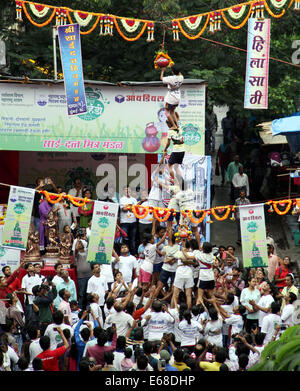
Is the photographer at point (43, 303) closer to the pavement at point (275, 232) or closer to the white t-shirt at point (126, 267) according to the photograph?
the white t-shirt at point (126, 267)

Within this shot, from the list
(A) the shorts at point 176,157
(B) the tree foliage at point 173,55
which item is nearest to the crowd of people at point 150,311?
(A) the shorts at point 176,157

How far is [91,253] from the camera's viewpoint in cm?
1448

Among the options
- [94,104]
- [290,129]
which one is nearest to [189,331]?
[290,129]

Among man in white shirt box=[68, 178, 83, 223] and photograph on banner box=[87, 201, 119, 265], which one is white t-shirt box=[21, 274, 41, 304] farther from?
man in white shirt box=[68, 178, 83, 223]

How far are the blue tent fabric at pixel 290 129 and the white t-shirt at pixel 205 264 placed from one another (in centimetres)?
487

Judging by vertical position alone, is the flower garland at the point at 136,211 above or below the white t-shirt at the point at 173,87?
below

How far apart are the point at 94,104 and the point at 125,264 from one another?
5095 mm

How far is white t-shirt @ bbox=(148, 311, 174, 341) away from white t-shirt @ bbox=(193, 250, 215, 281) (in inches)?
75.5

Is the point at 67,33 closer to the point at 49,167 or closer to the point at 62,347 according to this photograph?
the point at 49,167

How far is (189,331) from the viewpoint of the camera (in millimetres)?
12125

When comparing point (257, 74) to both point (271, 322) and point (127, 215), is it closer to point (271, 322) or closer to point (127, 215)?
point (127, 215)

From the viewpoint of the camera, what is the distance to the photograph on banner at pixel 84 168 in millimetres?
20172

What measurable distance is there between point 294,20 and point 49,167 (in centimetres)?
767
